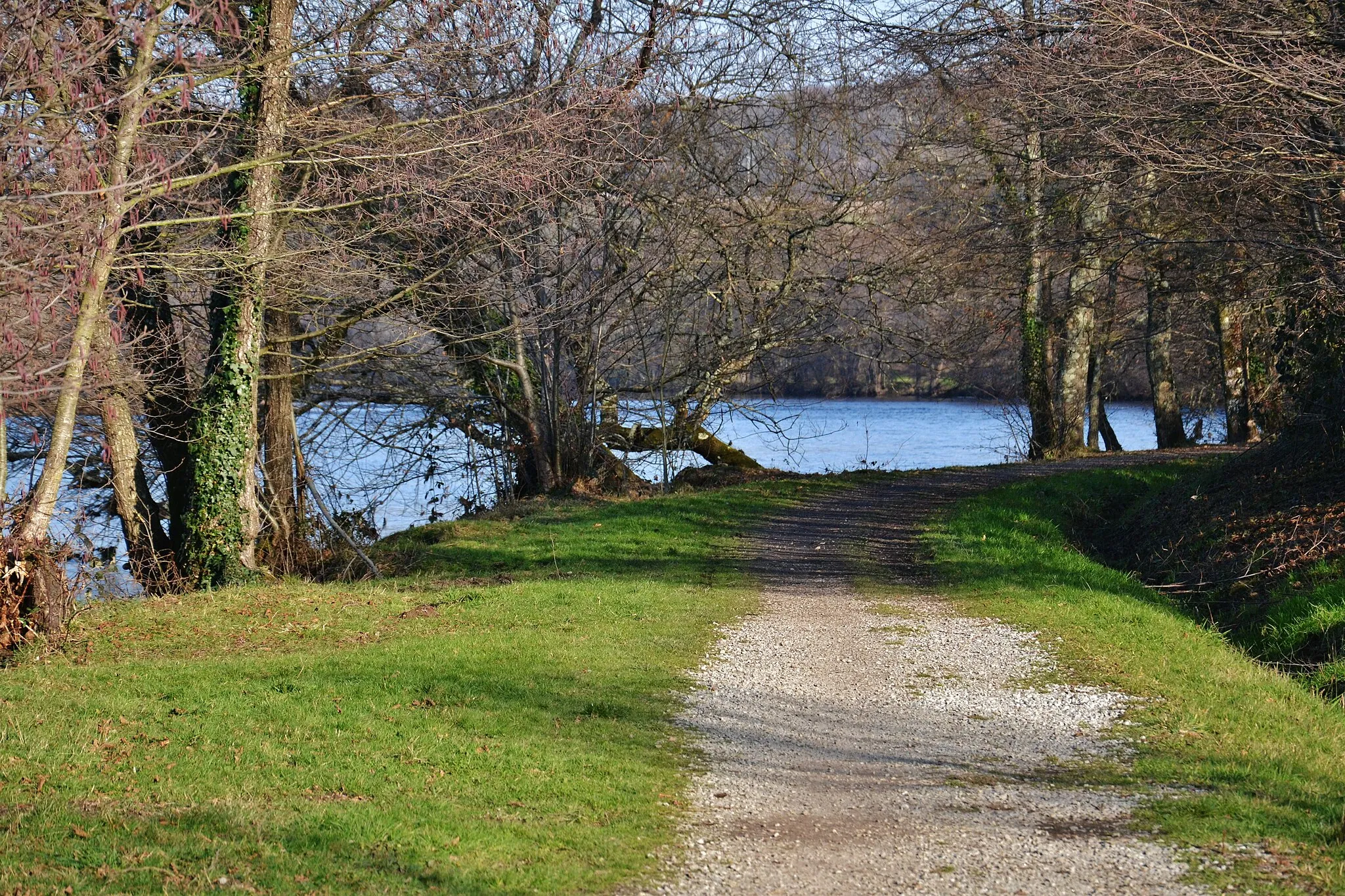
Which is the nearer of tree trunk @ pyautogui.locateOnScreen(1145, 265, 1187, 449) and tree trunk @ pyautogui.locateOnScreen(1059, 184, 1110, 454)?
tree trunk @ pyautogui.locateOnScreen(1059, 184, 1110, 454)

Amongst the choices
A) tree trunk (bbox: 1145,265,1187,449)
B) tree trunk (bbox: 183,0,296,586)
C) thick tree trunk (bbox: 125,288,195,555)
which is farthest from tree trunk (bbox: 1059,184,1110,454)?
thick tree trunk (bbox: 125,288,195,555)

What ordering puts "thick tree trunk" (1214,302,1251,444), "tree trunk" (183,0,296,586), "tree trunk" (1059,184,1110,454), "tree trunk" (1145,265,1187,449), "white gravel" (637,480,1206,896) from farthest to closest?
"tree trunk" (1145,265,1187,449) < "thick tree trunk" (1214,302,1251,444) < "tree trunk" (1059,184,1110,454) < "tree trunk" (183,0,296,586) < "white gravel" (637,480,1206,896)

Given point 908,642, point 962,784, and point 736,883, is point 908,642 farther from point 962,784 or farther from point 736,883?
point 736,883

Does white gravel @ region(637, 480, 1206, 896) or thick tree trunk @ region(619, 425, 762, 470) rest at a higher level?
thick tree trunk @ region(619, 425, 762, 470)

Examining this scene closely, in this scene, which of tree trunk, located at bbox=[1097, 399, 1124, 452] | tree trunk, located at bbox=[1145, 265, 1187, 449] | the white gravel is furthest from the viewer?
tree trunk, located at bbox=[1097, 399, 1124, 452]

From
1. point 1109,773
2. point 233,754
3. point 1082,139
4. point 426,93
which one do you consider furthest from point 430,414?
point 1109,773

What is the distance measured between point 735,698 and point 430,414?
488 inches

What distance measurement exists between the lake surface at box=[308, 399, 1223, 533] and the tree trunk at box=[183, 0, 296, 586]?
226 inches

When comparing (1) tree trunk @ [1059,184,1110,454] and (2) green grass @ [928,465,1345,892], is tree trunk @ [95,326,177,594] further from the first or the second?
(1) tree trunk @ [1059,184,1110,454]

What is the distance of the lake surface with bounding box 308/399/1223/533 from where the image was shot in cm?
1931

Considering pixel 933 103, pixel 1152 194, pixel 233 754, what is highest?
pixel 933 103

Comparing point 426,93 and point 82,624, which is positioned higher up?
point 426,93

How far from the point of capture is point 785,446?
28.7m

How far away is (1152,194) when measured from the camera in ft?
40.3
